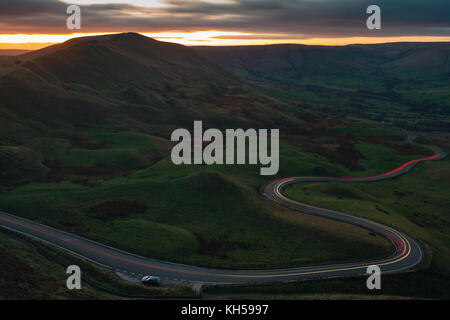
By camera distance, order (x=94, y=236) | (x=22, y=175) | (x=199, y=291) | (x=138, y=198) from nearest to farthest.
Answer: (x=199, y=291) → (x=94, y=236) → (x=138, y=198) → (x=22, y=175)

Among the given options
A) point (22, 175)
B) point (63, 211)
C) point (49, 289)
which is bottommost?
point (49, 289)

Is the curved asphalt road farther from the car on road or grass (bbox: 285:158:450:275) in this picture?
grass (bbox: 285:158:450:275)

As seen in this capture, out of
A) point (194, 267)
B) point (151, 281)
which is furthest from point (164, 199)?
point (151, 281)

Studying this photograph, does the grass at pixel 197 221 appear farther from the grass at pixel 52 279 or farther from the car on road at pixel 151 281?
the grass at pixel 52 279

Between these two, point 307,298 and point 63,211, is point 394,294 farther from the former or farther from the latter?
point 63,211

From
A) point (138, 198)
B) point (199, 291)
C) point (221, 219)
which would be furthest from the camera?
point (138, 198)

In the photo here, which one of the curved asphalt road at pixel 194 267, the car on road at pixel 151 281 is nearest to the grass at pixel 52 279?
the car on road at pixel 151 281

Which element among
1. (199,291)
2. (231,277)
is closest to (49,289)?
(199,291)

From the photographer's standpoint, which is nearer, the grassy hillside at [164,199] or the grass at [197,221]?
the grass at [197,221]

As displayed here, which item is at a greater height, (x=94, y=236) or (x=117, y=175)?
(x=117, y=175)

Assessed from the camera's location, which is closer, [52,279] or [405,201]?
[52,279]

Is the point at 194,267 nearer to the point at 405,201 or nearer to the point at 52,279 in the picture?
the point at 52,279
